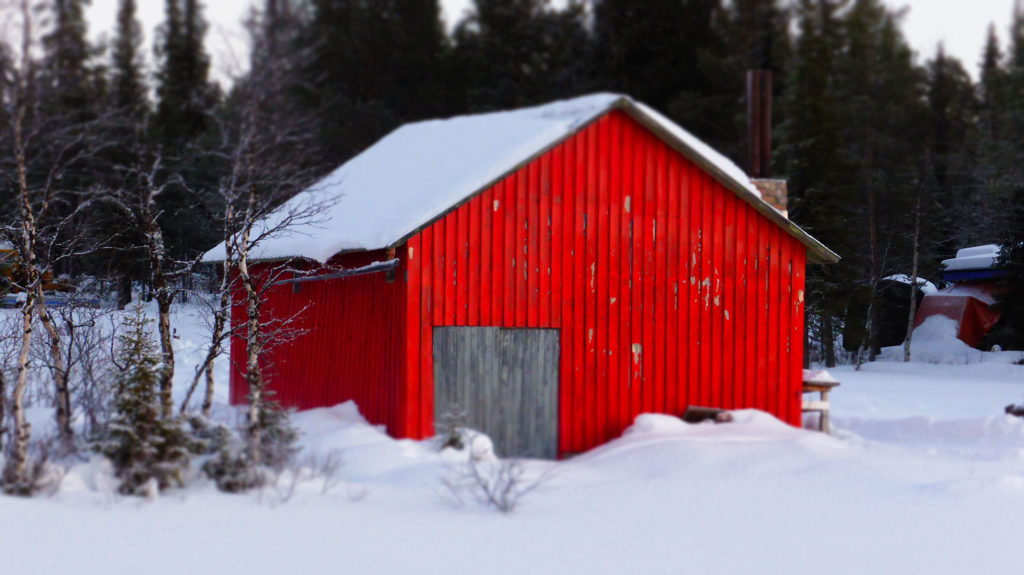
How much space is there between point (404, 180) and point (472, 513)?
7.31m

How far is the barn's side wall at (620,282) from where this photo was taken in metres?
12.9

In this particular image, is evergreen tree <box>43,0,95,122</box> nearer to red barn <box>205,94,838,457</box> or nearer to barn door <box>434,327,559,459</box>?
red barn <box>205,94,838,457</box>

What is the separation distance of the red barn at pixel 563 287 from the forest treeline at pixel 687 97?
34.5 feet

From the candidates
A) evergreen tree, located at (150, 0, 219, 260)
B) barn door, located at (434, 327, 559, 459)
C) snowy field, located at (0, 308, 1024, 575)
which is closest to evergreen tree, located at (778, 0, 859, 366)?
snowy field, located at (0, 308, 1024, 575)

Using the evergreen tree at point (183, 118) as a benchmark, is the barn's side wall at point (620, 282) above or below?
below

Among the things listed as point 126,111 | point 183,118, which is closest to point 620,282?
point 126,111

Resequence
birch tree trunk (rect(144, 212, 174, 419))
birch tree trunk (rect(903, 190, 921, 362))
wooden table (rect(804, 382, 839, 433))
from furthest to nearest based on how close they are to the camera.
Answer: birch tree trunk (rect(903, 190, 921, 362)) < wooden table (rect(804, 382, 839, 433)) < birch tree trunk (rect(144, 212, 174, 419))

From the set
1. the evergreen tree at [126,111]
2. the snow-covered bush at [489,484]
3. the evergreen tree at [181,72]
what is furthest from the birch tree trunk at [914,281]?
the evergreen tree at [181,72]

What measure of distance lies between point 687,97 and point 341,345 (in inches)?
913

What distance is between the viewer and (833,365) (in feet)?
94.3

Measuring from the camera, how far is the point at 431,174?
1469cm

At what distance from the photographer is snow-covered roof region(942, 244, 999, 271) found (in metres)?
28.5

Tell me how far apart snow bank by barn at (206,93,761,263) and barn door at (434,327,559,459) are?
5.38 feet

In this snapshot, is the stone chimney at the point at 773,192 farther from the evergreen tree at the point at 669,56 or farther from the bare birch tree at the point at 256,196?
the evergreen tree at the point at 669,56
